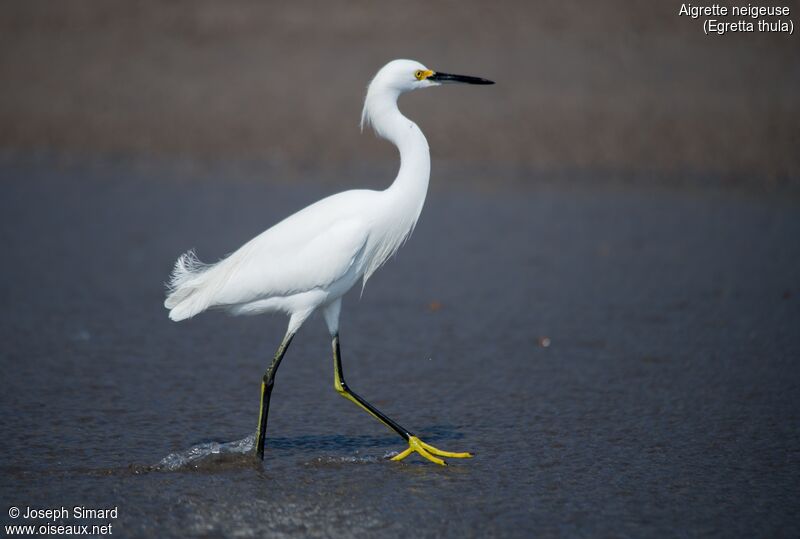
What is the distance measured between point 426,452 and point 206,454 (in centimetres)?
116

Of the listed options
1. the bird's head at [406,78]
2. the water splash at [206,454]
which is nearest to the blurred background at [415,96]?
the bird's head at [406,78]

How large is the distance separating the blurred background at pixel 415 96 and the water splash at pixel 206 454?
8361 mm

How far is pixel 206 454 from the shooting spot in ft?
17.7

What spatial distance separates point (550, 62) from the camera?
15617 mm

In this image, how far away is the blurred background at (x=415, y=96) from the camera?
1370 centimetres

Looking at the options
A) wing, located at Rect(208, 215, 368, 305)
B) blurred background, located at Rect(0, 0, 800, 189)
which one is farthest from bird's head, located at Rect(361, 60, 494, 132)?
blurred background, located at Rect(0, 0, 800, 189)

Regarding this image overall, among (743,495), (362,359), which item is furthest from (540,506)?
(362,359)

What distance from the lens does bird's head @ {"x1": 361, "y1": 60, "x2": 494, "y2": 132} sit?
5406mm

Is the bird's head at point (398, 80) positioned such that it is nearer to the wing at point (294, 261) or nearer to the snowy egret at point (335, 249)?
the snowy egret at point (335, 249)

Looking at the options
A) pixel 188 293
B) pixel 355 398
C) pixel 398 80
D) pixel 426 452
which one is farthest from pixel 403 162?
pixel 426 452

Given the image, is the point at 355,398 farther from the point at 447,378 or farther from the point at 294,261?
the point at 447,378

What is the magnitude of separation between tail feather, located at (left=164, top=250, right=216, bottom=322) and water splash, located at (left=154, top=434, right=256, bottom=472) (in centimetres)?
71

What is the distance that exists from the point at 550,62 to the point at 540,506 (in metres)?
11.7

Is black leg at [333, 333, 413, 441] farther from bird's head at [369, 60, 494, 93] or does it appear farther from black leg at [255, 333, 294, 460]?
bird's head at [369, 60, 494, 93]
